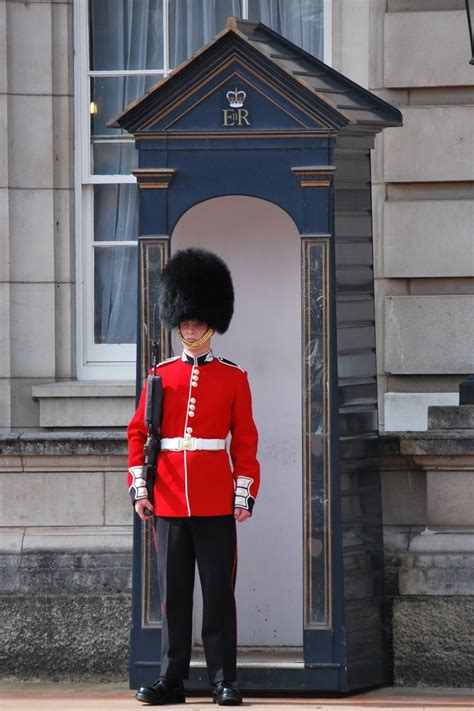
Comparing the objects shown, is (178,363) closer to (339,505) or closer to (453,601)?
(339,505)

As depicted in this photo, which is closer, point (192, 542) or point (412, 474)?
point (192, 542)

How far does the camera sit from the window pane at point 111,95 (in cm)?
812

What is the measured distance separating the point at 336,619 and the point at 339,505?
0.40 meters

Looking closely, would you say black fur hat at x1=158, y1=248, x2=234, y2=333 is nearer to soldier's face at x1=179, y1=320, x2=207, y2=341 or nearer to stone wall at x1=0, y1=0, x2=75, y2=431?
soldier's face at x1=179, y1=320, x2=207, y2=341

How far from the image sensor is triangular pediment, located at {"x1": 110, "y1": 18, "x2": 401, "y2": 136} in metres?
6.14

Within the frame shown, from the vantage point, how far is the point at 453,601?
6.65 metres

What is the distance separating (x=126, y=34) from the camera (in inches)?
320

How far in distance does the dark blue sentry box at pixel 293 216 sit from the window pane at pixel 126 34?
1873mm

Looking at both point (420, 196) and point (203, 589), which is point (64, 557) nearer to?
point (203, 589)

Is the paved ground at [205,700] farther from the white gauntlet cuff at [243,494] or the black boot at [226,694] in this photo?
the white gauntlet cuff at [243,494]

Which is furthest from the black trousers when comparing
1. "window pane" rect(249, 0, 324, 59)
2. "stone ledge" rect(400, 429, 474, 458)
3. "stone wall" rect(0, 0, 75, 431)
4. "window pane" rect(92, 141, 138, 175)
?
"window pane" rect(249, 0, 324, 59)

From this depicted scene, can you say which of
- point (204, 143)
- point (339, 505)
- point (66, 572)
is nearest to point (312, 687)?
point (339, 505)

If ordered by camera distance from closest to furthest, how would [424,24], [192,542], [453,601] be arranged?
[192,542] → [453,601] → [424,24]

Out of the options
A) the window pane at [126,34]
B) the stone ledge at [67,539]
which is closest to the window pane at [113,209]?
the window pane at [126,34]
